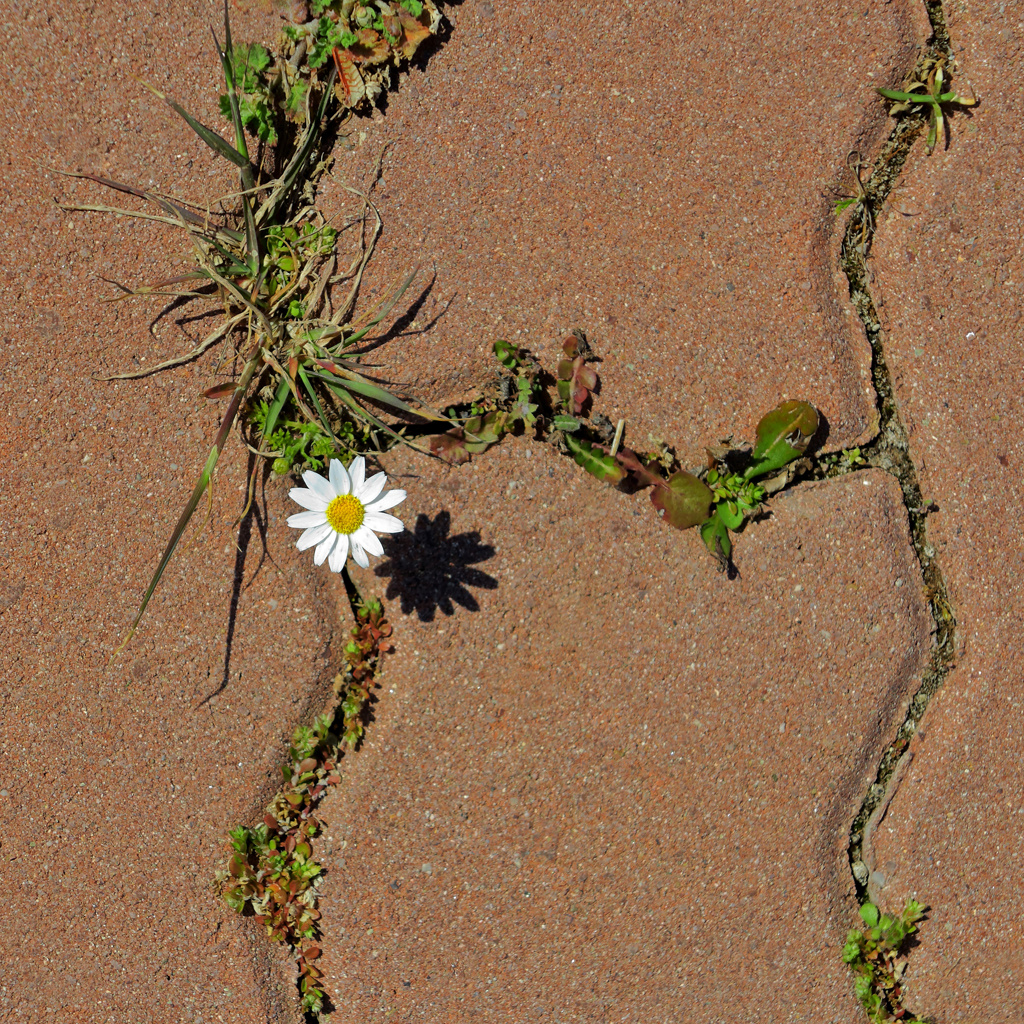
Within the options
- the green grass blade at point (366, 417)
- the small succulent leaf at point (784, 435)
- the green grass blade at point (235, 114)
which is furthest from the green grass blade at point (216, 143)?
the small succulent leaf at point (784, 435)

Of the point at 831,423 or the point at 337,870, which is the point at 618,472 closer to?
the point at 831,423

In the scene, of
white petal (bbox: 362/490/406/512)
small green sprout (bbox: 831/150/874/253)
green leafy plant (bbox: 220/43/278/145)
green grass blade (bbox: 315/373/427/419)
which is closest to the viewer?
white petal (bbox: 362/490/406/512)

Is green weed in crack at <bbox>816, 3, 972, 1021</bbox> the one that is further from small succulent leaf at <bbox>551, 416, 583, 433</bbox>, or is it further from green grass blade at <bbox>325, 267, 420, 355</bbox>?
green grass blade at <bbox>325, 267, 420, 355</bbox>

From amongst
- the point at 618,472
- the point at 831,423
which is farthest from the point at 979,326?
the point at 618,472

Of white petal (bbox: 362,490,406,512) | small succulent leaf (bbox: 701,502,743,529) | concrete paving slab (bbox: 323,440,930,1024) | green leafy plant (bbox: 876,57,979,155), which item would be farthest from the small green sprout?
white petal (bbox: 362,490,406,512)

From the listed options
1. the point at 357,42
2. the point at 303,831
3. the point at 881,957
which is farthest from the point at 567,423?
the point at 881,957

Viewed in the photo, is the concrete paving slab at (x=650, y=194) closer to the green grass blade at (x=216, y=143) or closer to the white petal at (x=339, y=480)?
the green grass blade at (x=216, y=143)
